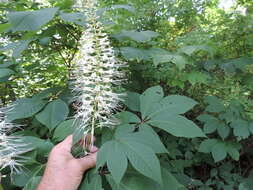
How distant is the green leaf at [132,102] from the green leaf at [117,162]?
0.42m

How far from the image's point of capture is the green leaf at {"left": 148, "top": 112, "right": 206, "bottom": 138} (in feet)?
3.59

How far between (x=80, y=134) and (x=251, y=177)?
172 centimetres

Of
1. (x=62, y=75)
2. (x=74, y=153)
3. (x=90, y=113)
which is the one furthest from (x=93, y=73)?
(x=62, y=75)

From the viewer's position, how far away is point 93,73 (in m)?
1.14

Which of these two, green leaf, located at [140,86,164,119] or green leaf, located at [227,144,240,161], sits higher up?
green leaf, located at [140,86,164,119]

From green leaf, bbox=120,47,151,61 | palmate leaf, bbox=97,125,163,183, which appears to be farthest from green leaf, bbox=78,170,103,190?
green leaf, bbox=120,47,151,61

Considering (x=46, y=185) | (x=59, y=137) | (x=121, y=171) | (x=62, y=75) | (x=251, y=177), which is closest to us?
(x=121, y=171)

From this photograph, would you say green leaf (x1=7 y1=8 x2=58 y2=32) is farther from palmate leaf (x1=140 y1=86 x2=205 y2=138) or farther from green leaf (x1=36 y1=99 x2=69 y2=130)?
palmate leaf (x1=140 y1=86 x2=205 y2=138)

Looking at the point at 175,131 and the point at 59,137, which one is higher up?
the point at 175,131

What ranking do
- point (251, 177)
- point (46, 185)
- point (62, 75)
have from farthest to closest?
point (62, 75) < point (251, 177) < point (46, 185)

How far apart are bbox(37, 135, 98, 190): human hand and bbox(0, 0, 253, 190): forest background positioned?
0.18ft

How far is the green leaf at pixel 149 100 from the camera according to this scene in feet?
4.20

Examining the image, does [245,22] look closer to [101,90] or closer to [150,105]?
[150,105]

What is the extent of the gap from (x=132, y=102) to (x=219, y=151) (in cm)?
97
